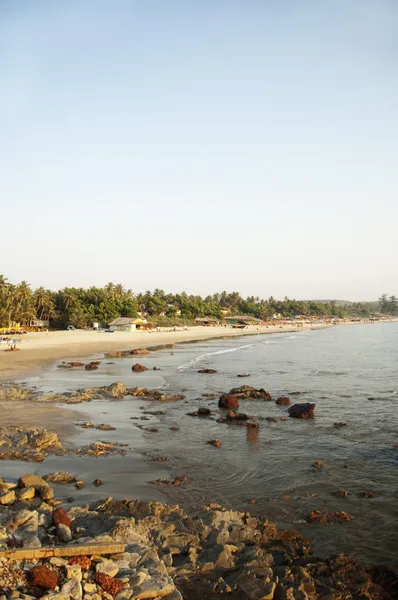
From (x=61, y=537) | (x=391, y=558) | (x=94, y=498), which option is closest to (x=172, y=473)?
(x=94, y=498)

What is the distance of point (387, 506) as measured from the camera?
42.2 ft

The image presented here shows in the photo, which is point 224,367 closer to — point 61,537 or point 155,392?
point 155,392

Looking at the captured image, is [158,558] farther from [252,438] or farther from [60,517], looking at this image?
[252,438]

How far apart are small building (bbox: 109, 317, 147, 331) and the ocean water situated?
222 ft

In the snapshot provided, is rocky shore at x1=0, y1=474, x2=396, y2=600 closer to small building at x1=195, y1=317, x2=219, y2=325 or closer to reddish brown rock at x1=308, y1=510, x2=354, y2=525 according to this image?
reddish brown rock at x1=308, y1=510, x2=354, y2=525

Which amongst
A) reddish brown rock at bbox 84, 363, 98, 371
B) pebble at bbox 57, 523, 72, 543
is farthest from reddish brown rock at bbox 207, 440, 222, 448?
reddish brown rock at bbox 84, 363, 98, 371

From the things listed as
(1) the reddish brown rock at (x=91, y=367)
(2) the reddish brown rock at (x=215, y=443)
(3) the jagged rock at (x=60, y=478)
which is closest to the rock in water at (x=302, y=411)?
(2) the reddish brown rock at (x=215, y=443)

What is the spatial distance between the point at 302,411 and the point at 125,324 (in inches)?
3407

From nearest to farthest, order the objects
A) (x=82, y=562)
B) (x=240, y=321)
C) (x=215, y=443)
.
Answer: (x=82, y=562) → (x=215, y=443) → (x=240, y=321)

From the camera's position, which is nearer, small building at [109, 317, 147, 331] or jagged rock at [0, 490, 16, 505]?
jagged rock at [0, 490, 16, 505]

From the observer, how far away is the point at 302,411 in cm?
2433

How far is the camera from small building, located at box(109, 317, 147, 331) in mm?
106375

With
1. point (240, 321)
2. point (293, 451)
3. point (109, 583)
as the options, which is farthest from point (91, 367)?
point (240, 321)

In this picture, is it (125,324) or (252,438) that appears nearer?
(252,438)
